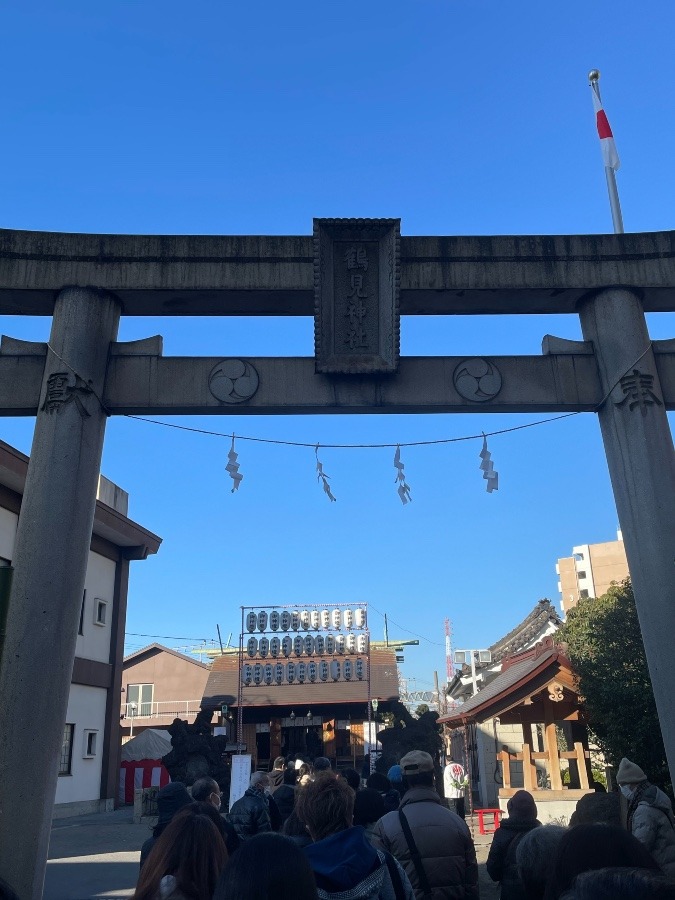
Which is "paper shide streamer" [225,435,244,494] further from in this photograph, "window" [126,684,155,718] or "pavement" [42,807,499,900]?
"window" [126,684,155,718]

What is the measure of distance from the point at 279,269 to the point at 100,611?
53.4 feet

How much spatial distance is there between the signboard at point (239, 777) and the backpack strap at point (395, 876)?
44.3 feet

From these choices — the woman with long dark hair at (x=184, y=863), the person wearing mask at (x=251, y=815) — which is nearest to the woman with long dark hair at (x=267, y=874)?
the woman with long dark hair at (x=184, y=863)

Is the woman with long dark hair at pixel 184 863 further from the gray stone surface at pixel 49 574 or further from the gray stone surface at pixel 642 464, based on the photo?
the gray stone surface at pixel 642 464

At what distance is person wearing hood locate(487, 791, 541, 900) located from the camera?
4.64 meters

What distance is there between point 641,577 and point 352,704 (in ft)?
81.3

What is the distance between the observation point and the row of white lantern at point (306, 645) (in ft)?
101

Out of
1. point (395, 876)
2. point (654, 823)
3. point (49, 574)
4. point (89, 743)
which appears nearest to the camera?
point (395, 876)

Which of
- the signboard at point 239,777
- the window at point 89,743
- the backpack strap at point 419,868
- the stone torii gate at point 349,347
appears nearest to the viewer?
the backpack strap at point 419,868

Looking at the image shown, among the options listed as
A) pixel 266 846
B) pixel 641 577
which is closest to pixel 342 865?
pixel 266 846

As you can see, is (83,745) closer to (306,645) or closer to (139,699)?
(306,645)

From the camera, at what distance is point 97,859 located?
41.1 ft

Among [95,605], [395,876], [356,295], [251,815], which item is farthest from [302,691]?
[395,876]

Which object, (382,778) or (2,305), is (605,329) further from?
(2,305)
